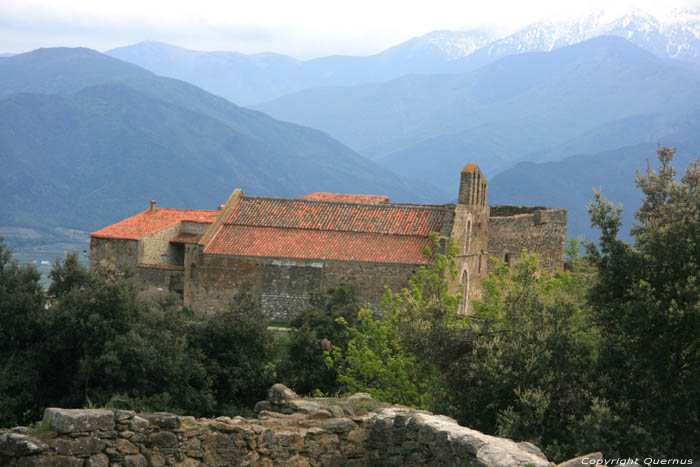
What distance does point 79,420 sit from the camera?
1243 cm

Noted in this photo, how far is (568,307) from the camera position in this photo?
65.7 feet

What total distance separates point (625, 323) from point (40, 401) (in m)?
21.2

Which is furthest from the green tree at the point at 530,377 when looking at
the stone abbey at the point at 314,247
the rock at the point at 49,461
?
the stone abbey at the point at 314,247

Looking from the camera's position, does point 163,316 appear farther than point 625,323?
Yes

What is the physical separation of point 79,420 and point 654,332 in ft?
36.9

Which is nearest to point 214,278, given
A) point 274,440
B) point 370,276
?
point 370,276

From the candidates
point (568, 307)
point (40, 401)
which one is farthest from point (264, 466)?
point (40, 401)

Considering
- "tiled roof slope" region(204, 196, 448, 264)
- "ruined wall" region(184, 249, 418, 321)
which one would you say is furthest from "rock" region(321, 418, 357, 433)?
"tiled roof slope" region(204, 196, 448, 264)

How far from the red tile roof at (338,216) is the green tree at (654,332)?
984 inches

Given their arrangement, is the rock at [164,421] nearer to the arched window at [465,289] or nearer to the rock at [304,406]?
the rock at [304,406]

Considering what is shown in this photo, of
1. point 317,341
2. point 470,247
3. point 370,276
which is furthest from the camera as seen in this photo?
point 470,247

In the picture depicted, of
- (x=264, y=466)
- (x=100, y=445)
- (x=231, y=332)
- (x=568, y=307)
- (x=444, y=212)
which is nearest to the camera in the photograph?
(x=100, y=445)

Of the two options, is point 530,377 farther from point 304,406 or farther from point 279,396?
point 279,396

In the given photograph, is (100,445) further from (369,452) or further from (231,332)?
(231,332)
